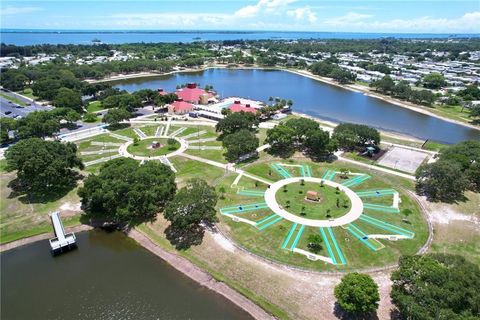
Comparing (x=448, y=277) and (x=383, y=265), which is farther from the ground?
(x=448, y=277)

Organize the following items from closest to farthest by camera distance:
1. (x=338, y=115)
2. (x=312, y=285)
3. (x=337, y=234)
→ (x=312, y=285) → (x=337, y=234) → (x=338, y=115)

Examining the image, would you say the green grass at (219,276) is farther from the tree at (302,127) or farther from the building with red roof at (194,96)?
the building with red roof at (194,96)

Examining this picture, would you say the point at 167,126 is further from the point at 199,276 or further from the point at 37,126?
the point at 199,276

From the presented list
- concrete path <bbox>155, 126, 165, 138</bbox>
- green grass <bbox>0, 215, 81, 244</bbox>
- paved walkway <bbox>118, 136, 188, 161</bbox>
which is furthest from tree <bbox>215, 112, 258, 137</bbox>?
green grass <bbox>0, 215, 81, 244</bbox>

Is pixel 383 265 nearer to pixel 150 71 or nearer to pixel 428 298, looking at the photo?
pixel 428 298

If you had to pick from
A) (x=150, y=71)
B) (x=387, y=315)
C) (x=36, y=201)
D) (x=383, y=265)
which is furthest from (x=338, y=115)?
(x=150, y=71)

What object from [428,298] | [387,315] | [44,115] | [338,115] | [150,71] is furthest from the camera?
[150,71]

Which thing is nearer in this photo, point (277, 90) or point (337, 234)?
point (337, 234)
